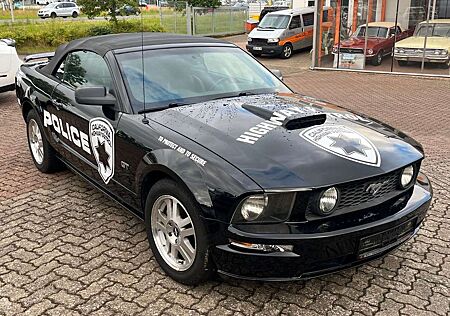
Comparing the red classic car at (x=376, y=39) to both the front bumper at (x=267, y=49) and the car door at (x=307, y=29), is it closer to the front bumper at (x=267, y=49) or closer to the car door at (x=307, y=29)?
the front bumper at (x=267, y=49)

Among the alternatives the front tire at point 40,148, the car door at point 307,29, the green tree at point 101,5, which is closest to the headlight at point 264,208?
the front tire at point 40,148

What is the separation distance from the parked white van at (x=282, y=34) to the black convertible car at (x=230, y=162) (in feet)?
49.0

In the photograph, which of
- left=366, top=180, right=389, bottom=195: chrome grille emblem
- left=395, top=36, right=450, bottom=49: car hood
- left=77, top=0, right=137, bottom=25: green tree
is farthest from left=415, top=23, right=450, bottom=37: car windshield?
left=366, top=180, right=389, bottom=195: chrome grille emblem

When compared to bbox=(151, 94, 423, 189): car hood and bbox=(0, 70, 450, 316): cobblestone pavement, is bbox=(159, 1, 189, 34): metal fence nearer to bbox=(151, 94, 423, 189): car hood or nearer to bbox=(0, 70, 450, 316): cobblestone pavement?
bbox=(0, 70, 450, 316): cobblestone pavement

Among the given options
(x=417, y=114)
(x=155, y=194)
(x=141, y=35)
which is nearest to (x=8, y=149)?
(x=141, y=35)

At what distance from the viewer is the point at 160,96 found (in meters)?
3.62

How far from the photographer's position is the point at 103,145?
3674 mm

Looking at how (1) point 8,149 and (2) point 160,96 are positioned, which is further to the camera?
(1) point 8,149

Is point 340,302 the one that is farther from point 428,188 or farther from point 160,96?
point 160,96

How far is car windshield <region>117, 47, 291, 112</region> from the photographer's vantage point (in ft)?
12.0

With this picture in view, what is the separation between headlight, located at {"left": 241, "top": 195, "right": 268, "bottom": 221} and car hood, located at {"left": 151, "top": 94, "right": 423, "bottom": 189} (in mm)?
91

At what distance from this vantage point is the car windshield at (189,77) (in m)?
3.64

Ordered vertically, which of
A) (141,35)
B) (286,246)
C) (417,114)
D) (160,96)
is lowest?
(417,114)

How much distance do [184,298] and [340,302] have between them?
38.8 inches
